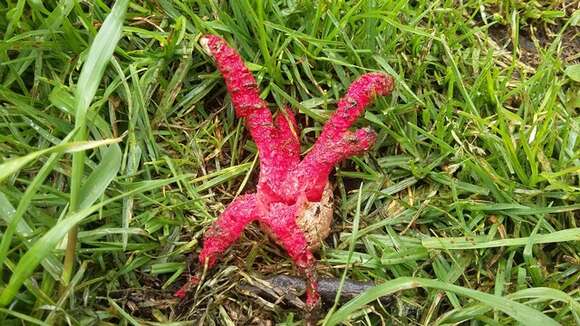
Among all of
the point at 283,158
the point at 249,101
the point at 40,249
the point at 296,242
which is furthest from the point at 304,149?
the point at 40,249

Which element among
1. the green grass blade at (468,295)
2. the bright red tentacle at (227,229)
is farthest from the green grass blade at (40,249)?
the green grass blade at (468,295)

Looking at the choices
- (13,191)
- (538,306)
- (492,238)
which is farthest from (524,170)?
(13,191)

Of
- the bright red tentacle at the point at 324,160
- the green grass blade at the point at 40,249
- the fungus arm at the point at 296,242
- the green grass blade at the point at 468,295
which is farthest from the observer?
the bright red tentacle at the point at 324,160

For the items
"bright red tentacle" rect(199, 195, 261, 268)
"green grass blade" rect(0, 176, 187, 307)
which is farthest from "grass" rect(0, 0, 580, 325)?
"green grass blade" rect(0, 176, 187, 307)

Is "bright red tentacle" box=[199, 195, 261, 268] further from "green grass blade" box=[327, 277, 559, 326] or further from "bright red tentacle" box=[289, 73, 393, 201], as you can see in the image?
"green grass blade" box=[327, 277, 559, 326]

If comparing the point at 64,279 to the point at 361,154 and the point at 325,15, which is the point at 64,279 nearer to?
the point at 361,154

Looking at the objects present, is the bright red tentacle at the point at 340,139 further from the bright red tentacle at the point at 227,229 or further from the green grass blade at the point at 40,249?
the green grass blade at the point at 40,249
